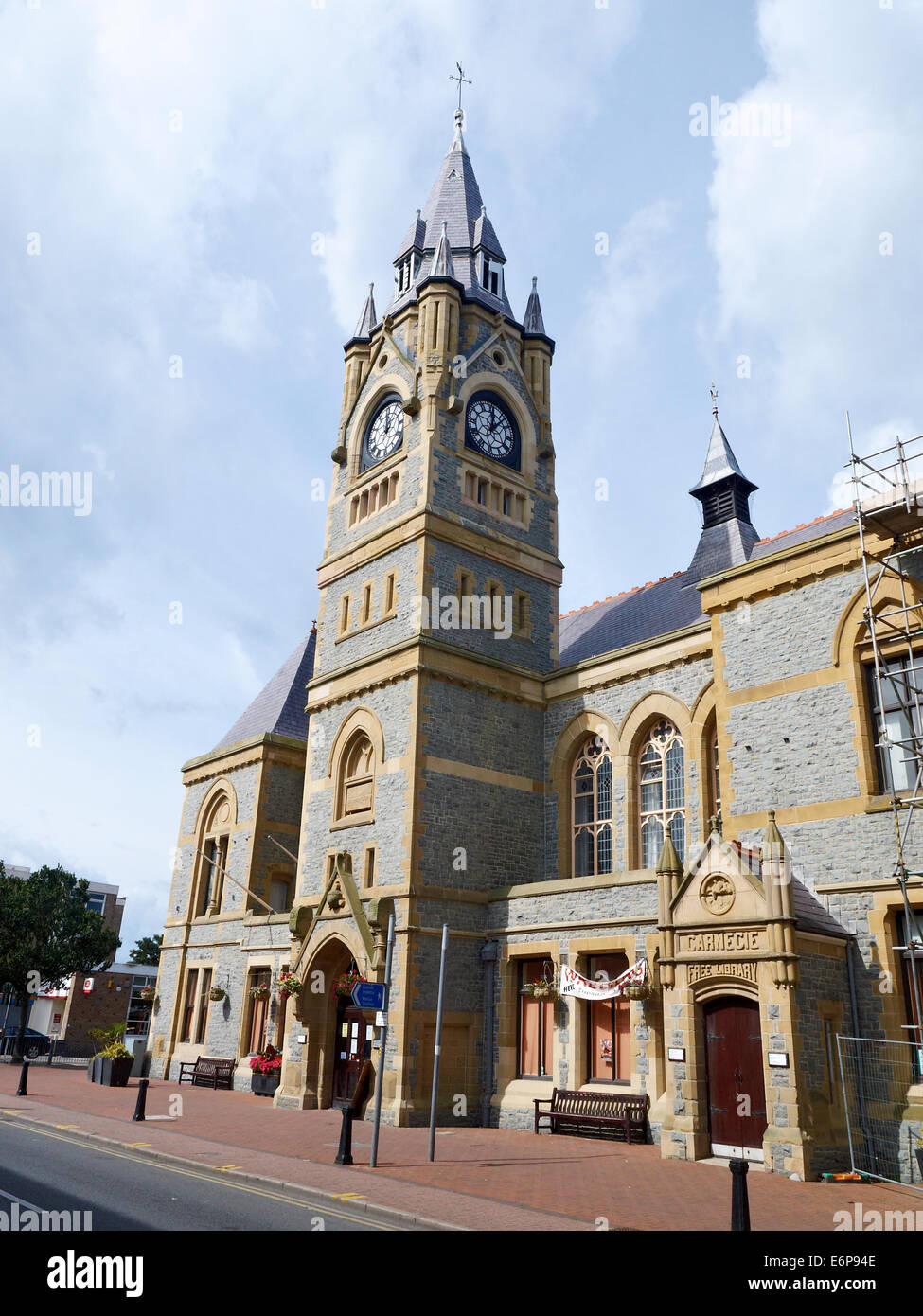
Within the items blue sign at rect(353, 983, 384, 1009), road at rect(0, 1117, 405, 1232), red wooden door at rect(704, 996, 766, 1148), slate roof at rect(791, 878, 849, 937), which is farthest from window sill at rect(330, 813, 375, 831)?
road at rect(0, 1117, 405, 1232)

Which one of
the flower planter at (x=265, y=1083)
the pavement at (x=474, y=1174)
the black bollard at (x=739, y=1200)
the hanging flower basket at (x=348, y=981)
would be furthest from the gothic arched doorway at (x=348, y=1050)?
the black bollard at (x=739, y=1200)

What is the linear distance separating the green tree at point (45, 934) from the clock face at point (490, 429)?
34802 mm

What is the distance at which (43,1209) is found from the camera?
10320 mm

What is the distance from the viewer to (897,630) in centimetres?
1841

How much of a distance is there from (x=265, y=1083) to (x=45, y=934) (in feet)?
90.4

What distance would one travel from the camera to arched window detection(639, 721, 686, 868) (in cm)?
2522

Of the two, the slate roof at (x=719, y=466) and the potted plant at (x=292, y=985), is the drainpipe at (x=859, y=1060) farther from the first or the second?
the slate roof at (x=719, y=466)

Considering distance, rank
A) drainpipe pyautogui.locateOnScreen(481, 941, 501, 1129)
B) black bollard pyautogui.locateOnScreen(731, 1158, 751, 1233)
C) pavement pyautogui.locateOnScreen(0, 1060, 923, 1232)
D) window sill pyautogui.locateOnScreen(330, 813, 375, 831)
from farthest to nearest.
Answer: window sill pyautogui.locateOnScreen(330, 813, 375, 831), drainpipe pyautogui.locateOnScreen(481, 941, 501, 1129), pavement pyautogui.locateOnScreen(0, 1060, 923, 1232), black bollard pyautogui.locateOnScreen(731, 1158, 751, 1233)

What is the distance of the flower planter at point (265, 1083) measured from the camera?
28.3m

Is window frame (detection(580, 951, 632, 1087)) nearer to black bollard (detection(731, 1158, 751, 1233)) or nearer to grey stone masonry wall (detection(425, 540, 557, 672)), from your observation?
grey stone masonry wall (detection(425, 540, 557, 672))

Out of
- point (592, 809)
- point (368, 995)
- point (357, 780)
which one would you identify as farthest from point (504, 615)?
point (368, 995)

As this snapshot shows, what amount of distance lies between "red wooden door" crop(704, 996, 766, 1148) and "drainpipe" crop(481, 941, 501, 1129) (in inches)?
312

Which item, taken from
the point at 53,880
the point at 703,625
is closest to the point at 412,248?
the point at 703,625
